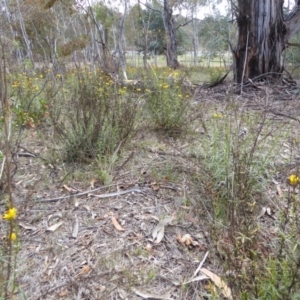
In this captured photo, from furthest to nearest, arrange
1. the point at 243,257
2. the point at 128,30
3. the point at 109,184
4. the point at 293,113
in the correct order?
the point at 128,30 → the point at 293,113 → the point at 109,184 → the point at 243,257

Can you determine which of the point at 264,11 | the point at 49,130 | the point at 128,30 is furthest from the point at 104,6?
the point at 128,30

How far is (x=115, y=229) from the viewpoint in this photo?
1.36 m

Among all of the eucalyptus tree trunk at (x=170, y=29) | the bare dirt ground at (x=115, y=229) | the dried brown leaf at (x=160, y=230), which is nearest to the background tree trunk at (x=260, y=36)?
the bare dirt ground at (x=115, y=229)

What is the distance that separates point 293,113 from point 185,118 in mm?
1182

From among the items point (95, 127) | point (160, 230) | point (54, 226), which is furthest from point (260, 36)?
point (54, 226)

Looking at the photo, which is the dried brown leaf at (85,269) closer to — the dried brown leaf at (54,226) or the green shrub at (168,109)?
the dried brown leaf at (54,226)

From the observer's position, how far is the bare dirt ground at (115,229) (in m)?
1.07

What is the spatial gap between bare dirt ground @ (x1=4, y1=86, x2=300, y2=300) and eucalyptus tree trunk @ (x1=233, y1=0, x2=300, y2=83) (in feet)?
10.1

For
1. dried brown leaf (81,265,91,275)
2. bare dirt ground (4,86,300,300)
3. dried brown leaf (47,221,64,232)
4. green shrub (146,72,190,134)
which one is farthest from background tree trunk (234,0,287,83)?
dried brown leaf (81,265,91,275)

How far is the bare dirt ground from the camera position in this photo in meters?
1.07

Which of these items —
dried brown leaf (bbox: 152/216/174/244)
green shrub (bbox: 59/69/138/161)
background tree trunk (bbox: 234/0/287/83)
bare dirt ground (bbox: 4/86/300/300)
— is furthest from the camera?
background tree trunk (bbox: 234/0/287/83)

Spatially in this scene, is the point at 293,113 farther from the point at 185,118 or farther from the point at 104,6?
the point at 104,6

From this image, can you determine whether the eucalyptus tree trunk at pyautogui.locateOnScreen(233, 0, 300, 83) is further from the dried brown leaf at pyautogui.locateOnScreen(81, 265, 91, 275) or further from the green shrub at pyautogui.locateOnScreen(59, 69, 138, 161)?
the dried brown leaf at pyautogui.locateOnScreen(81, 265, 91, 275)

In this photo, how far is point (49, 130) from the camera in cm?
255
